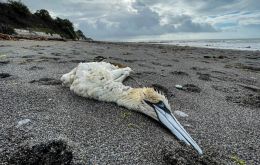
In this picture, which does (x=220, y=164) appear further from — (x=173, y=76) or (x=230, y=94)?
(x=173, y=76)

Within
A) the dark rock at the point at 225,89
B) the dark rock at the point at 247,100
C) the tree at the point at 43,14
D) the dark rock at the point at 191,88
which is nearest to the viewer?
the dark rock at the point at 247,100

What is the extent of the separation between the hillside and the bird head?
769 inches

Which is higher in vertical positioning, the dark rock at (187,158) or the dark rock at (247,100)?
the dark rock at (187,158)

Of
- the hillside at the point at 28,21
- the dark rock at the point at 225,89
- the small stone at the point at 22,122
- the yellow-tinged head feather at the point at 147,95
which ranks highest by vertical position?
the hillside at the point at 28,21

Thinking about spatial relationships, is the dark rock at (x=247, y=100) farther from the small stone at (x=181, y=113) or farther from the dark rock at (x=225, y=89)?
the small stone at (x=181, y=113)

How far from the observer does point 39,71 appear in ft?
18.7

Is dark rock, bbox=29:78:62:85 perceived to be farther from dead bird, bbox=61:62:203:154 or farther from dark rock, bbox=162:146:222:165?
dark rock, bbox=162:146:222:165

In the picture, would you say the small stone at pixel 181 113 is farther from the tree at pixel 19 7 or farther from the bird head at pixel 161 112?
the tree at pixel 19 7

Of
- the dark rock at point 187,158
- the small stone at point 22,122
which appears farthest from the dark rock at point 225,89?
the small stone at point 22,122

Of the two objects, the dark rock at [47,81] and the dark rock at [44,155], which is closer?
the dark rock at [44,155]

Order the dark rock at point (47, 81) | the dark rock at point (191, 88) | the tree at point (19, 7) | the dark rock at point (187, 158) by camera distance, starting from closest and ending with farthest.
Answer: the dark rock at point (187, 158), the dark rock at point (47, 81), the dark rock at point (191, 88), the tree at point (19, 7)

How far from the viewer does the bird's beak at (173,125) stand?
8.77 ft

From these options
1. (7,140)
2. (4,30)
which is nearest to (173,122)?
(7,140)

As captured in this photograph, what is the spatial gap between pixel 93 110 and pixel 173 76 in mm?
3277
